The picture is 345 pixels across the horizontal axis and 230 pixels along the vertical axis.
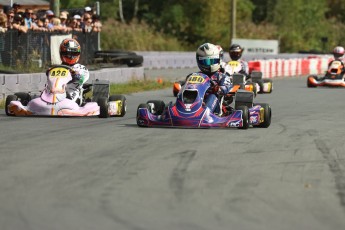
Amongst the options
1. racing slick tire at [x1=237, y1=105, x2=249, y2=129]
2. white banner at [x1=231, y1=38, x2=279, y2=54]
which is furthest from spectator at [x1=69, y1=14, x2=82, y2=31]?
white banner at [x1=231, y1=38, x2=279, y2=54]

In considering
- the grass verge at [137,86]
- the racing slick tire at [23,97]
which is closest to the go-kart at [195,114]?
the racing slick tire at [23,97]

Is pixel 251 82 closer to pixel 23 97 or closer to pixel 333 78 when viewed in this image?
pixel 333 78

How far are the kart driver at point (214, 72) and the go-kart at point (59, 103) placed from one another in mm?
1884

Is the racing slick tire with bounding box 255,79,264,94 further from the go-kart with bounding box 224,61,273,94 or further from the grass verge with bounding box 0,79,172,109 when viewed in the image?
the grass verge with bounding box 0,79,172,109

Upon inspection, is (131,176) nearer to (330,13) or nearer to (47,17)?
(47,17)

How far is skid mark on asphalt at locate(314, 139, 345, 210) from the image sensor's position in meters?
7.46

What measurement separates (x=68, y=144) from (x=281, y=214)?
421 centimetres

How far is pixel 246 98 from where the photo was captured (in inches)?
509

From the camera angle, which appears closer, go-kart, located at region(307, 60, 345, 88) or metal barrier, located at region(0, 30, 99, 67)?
metal barrier, located at region(0, 30, 99, 67)

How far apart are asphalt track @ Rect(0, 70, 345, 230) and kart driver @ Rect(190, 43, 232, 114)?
0.68 metres

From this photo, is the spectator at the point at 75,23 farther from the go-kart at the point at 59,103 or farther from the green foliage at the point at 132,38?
the green foliage at the point at 132,38

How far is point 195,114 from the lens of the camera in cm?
1210

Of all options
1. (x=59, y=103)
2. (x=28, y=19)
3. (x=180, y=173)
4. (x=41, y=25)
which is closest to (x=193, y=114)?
(x=59, y=103)

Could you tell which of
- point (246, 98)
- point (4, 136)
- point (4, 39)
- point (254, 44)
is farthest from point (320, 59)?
point (4, 136)
